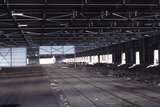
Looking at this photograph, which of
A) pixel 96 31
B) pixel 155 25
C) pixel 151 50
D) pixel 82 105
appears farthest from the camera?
pixel 151 50

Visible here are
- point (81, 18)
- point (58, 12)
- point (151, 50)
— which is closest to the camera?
point (58, 12)

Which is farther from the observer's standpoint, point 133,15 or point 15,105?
point 133,15

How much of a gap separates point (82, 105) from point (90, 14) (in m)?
12.9

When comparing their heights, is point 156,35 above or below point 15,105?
above

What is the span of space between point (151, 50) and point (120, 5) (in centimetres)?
2596

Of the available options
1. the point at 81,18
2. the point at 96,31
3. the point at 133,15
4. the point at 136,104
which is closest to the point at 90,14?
the point at 81,18

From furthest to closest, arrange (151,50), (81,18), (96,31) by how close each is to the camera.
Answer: (151,50) → (96,31) → (81,18)

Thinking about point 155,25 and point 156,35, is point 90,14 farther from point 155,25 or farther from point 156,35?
point 156,35

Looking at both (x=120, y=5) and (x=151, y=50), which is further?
(x=151, y=50)

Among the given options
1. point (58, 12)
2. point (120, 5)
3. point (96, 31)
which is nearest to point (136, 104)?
point (120, 5)

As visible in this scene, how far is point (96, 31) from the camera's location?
1770 inches

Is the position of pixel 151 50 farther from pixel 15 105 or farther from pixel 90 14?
pixel 15 105

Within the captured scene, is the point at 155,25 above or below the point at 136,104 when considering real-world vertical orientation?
above

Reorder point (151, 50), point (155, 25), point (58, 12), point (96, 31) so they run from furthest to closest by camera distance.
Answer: point (151, 50)
point (96, 31)
point (155, 25)
point (58, 12)
